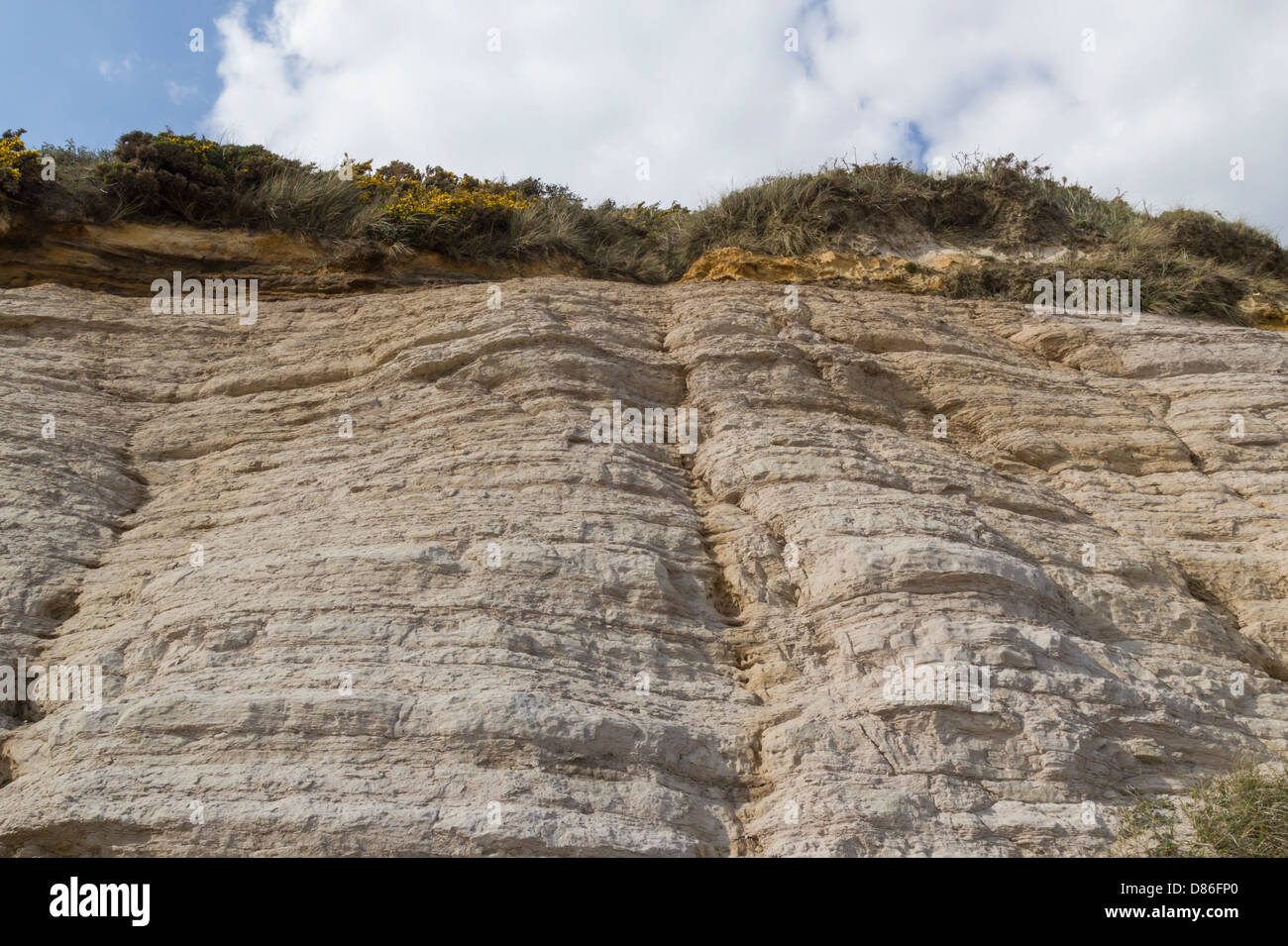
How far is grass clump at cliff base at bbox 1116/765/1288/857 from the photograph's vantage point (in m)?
5.12

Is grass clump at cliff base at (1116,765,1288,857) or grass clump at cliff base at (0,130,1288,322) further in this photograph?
grass clump at cliff base at (0,130,1288,322)

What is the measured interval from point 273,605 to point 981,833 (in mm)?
3992

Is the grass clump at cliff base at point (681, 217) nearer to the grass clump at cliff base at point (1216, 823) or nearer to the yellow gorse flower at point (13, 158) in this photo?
the yellow gorse flower at point (13, 158)

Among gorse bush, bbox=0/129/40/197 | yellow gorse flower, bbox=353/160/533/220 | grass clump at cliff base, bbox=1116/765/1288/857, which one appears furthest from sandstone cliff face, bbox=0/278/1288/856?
yellow gorse flower, bbox=353/160/533/220

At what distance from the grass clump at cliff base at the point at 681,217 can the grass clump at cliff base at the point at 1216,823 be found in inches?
281

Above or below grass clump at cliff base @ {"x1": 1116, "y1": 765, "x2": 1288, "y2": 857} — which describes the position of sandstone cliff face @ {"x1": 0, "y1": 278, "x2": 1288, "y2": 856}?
above

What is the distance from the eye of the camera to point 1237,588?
713 cm

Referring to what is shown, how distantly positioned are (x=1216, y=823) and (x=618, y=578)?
11.2ft

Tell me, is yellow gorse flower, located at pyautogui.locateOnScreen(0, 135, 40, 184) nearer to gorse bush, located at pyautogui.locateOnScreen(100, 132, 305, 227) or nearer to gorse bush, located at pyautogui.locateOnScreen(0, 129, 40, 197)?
gorse bush, located at pyautogui.locateOnScreen(0, 129, 40, 197)

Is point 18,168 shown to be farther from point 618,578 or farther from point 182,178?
point 618,578

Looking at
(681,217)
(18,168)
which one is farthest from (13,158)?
(681,217)

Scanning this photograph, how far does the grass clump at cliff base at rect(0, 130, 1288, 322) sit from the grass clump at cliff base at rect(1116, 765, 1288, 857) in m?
7.15

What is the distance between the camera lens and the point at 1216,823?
525 cm

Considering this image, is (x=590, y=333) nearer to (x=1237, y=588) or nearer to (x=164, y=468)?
(x=164, y=468)
